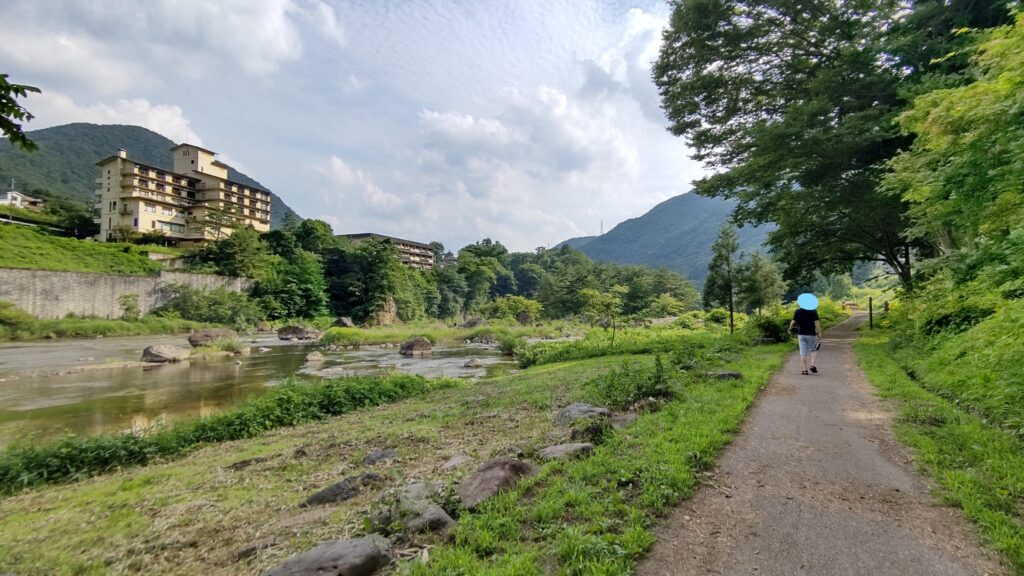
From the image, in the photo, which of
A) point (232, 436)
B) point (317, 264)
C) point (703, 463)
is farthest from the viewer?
point (317, 264)

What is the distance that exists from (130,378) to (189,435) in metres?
13.9

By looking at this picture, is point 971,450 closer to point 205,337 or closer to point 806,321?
point 806,321

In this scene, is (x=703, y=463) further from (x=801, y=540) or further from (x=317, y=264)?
(x=317, y=264)

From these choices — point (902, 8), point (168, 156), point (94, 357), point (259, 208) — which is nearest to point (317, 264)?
point (259, 208)

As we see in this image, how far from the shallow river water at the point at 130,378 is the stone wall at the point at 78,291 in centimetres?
730

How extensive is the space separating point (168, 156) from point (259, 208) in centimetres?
11785

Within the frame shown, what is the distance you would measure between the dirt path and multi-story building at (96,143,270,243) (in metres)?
70.3

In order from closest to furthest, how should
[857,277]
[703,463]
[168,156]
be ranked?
[703,463] < [857,277] < [168,156]

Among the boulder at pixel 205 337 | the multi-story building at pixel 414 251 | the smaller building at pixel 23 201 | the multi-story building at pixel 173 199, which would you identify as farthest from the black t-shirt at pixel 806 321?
the multi-story building at pixel 414 251

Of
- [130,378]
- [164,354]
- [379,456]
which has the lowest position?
[130,378]

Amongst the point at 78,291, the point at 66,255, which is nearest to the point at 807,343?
the point at 78,291

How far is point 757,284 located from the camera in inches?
1137

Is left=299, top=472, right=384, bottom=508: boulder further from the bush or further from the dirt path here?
the bush

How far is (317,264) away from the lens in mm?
60062
